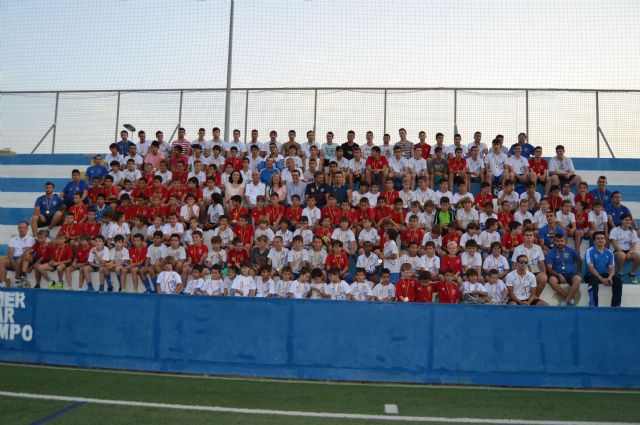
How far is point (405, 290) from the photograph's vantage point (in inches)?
469

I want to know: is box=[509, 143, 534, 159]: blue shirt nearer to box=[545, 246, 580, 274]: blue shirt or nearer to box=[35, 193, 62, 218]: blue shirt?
box=[545, 246, 580, 274]: blue shirt

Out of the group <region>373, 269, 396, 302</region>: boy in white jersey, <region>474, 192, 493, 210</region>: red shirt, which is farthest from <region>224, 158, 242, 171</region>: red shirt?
<region>373, 269, 396, 302</region>: boy in white jersey

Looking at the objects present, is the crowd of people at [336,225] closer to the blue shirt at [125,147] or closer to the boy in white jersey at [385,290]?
the boy in white jersey at [385,290]

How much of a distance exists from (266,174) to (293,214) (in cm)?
199

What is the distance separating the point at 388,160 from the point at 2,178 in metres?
13.0

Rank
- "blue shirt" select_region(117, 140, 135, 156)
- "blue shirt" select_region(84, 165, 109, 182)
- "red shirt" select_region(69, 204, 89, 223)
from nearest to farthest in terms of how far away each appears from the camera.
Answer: "red shirt" select_region(69, 204, 89, 223)
"blue shirt" select_region(84, 165, 109, 182)
"blue shirt" select_region(117, 140, 135, 156)

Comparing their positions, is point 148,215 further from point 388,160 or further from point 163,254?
point 388,160

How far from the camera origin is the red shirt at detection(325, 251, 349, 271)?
13.2 m

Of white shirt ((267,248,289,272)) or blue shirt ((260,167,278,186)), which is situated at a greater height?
blue shirt ((260,167,278,186))

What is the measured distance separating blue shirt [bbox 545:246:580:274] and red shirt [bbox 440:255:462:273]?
1.90 metres

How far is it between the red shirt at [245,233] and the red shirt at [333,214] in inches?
67.1

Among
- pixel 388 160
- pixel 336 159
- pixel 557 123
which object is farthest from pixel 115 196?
pixel 557 123

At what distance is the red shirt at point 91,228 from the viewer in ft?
50.6

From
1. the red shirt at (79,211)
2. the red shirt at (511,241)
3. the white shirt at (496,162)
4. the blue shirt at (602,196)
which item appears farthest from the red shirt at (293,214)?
the blue shirt at (602,196)
